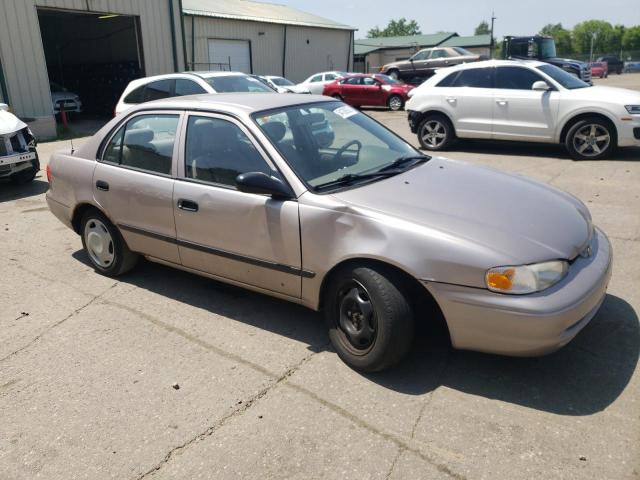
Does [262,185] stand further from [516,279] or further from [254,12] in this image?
[254,12]

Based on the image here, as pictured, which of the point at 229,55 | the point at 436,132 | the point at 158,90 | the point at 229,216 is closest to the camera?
the point at 229,216

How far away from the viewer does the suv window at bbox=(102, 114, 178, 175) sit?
13.5 feet

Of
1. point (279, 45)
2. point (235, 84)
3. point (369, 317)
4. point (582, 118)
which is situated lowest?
point (369, 317)

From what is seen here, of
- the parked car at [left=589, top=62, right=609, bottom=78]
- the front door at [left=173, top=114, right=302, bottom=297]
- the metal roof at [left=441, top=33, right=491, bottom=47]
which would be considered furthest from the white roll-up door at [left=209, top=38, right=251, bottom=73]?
the parked car at [left=589, top=62, right=609, bottom=78]

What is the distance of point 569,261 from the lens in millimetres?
2992

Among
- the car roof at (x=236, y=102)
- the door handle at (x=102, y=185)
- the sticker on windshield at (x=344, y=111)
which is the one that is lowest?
the door handle at (x=102, y=185)

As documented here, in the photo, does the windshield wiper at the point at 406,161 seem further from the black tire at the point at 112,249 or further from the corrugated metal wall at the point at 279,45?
the corrugated metal wall at the point at 279,45

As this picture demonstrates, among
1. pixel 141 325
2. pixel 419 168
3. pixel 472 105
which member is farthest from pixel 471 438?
pixel 472 105

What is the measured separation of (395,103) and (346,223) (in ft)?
60.6

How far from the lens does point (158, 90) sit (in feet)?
33.9

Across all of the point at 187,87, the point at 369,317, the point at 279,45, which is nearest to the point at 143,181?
the point at 369,317

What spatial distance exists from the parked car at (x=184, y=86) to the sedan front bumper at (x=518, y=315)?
26.4ft

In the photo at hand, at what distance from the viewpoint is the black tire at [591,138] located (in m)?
9.00

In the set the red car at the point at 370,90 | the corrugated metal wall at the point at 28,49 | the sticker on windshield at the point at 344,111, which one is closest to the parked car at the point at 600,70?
the red car at the point at 370,90
